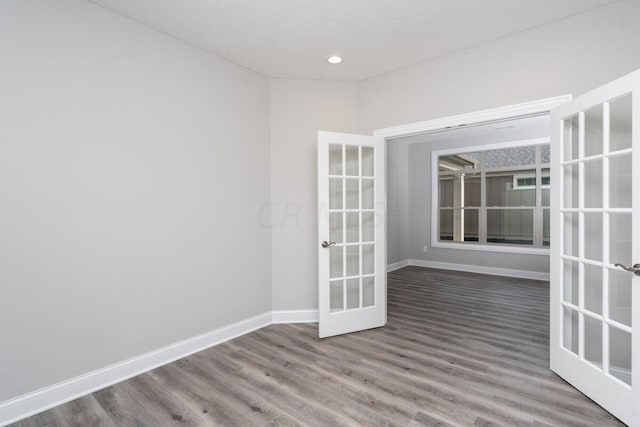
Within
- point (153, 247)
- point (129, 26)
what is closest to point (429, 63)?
point (129, 26)

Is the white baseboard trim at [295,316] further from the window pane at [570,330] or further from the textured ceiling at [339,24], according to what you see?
the textured ceiling at [339,24]

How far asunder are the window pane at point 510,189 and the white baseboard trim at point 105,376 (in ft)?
19.2

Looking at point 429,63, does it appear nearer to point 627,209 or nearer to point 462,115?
point 462,115

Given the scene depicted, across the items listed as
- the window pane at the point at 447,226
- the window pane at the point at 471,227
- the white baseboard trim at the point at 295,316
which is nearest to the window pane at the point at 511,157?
the window pane at the point at 471,227

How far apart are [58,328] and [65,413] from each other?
1.77ft

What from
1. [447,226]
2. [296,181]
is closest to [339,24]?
[296,181]

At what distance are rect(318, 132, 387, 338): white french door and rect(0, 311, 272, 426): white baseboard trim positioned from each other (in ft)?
3.49

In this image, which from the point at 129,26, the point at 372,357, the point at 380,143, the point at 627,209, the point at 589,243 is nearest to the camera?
the point at 627,209

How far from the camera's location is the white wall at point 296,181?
360 centimetres

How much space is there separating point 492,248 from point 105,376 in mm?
6381

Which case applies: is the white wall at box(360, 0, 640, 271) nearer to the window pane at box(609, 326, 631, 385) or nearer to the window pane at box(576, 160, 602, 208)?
the window pane at box(576, 160, 602, 208)

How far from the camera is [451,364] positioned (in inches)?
101

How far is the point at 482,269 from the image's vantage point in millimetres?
6285

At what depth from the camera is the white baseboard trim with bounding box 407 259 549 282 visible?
568 cm
